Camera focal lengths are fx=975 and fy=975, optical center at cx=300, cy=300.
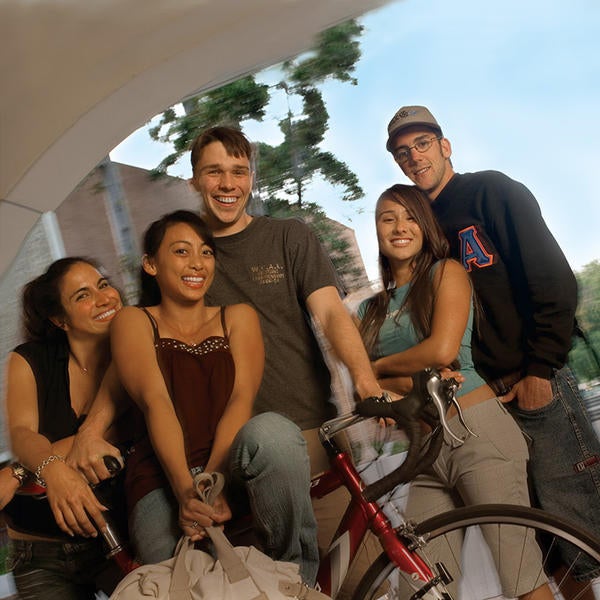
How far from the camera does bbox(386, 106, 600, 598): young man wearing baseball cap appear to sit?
2943mm

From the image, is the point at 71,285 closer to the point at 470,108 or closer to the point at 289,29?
the point at 289,29

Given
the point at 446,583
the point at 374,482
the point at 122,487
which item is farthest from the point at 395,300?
the point at 122,487

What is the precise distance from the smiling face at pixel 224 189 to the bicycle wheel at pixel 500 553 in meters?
1.14

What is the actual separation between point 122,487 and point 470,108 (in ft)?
5.43

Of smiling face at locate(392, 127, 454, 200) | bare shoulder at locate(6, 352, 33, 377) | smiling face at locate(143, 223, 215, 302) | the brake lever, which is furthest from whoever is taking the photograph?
bare shoulder at locate(6, 352, 33, 377)

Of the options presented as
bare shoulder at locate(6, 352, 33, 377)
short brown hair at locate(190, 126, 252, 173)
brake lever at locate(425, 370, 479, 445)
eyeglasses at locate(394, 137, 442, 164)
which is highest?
short brown hair at locate(190, 126, 252, 173)

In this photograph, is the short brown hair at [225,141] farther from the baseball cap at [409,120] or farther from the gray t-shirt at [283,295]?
the baseball cap at [409,120]

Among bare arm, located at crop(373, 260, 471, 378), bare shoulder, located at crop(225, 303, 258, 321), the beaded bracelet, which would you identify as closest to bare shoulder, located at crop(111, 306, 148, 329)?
bare shoulder, located at crop(225, 303, 258, 321)

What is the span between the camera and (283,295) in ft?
10.4

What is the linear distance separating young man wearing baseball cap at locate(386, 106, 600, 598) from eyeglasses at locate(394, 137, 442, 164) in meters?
0.06

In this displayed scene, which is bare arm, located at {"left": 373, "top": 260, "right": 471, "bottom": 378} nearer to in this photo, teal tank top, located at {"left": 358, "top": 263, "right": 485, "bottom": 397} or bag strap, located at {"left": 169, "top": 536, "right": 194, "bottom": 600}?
teal tank top, located at {"left": 358, "top": 263, "right": 485, "bottom": 397}

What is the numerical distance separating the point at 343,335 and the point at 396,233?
36cm

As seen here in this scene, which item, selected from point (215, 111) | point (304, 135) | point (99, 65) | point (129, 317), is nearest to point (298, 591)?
point (129, 317)

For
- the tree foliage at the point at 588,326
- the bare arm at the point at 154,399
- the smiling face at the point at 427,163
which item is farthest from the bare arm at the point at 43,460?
the tree foliage at the point at 588,326
